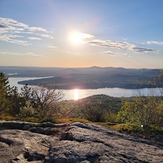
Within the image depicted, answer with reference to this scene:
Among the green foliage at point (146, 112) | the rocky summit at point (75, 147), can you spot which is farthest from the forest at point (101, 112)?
the rocky summit at point (75, 147)

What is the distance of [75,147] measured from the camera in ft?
23.2

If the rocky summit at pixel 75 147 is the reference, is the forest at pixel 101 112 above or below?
below

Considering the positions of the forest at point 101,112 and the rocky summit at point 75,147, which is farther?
the forest at point 101,112

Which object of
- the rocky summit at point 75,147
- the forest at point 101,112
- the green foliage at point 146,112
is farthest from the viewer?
the green foliage at point 146,112

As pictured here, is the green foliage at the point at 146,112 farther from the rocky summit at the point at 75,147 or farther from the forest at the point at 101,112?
the rocky summit at the point at 75,147

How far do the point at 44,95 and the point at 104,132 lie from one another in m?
21.2

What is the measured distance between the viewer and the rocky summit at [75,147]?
6430mm

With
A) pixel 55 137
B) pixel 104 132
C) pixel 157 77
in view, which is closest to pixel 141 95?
pixel 157 77

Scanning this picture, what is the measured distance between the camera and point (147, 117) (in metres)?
15.5

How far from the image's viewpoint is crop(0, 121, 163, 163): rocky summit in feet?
21.1

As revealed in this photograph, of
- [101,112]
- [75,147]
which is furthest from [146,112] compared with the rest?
[75,147]

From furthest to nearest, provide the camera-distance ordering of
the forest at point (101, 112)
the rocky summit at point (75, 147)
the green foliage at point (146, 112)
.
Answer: the green foliage at point (146, 112) < the forest at point (101, 112) < the rocky summit at point (75, 147)

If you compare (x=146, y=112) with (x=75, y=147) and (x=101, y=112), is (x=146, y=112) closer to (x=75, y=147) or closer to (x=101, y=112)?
(x=101, y=112)

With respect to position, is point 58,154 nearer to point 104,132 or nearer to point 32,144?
point 32,144
